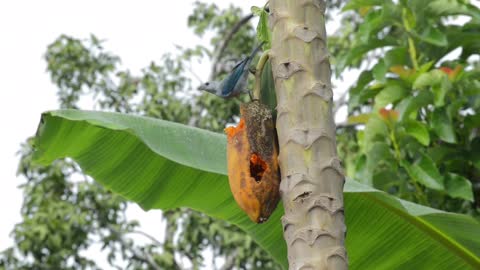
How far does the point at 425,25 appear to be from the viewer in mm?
4141

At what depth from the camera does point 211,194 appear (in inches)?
103

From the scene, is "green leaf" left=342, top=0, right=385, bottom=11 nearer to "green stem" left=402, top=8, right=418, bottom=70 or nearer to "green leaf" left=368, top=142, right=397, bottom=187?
"green stem" left=402, top=8, right=418, bottom=70

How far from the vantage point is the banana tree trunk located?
1.45 m

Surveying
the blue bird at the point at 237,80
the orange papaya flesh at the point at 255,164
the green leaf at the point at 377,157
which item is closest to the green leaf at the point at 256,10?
the blue bird at the point at 237,80

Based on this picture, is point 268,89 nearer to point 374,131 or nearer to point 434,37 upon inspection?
point 374,131

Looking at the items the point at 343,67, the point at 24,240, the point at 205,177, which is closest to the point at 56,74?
the point at 24,240

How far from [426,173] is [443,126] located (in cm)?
24

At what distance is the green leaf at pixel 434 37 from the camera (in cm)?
398

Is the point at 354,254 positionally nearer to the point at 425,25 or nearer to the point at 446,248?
the point at 446,248

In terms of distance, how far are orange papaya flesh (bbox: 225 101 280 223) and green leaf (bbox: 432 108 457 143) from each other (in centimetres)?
242

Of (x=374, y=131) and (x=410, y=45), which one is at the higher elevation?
(x=410, y=45)

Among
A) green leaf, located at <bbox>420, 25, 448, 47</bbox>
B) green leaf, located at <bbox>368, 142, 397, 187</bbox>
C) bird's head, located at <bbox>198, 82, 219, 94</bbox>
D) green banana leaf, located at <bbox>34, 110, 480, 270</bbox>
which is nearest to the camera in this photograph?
bird's head, located at <bbox>198, 82, 219, 94</bbox>

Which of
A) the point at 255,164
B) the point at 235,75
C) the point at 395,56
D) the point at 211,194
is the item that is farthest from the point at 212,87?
the point at 395,56

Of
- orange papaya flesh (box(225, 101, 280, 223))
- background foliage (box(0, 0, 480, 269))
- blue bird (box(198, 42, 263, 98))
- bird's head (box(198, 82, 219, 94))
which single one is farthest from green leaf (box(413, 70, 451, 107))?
orange papaya flesh (box(225, 101, 280, 223))
